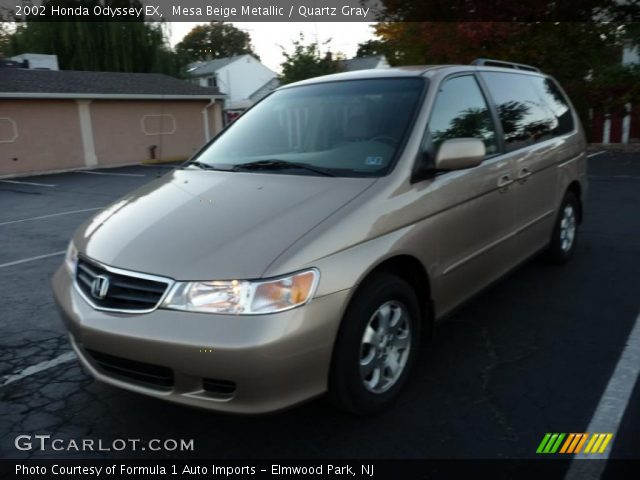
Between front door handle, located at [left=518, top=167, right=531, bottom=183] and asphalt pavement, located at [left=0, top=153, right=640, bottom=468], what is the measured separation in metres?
0.99

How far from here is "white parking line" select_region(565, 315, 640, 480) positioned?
2418 mm

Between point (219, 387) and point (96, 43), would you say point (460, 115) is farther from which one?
point (96, 43)

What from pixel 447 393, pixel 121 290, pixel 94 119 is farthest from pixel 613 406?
pixel 94 119

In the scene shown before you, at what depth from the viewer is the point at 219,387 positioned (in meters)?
2.37

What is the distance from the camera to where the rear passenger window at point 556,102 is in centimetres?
490

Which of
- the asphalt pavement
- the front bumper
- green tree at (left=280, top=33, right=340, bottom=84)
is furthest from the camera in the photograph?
green tree at (left=280, top=33, right=340, bottom=84)

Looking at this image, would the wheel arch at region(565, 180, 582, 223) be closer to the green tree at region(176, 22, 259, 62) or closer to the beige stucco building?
the beige stucco building

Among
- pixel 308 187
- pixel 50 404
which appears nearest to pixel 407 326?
pixel 308 187

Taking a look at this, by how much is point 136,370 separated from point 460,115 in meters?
2.51

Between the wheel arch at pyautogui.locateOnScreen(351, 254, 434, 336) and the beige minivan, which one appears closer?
the beige minivan

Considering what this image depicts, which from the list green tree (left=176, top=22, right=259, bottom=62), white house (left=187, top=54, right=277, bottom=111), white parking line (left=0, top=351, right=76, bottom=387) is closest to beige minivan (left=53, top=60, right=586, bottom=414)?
white parking line (left=0, top=351, right=76, bottom=387)

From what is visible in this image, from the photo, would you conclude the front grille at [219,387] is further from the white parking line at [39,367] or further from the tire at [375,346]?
the white parking line at [39,367]

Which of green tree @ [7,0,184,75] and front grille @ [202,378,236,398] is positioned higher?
green tree @ [7,0,184,75]

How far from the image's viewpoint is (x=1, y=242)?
765 centimetres
